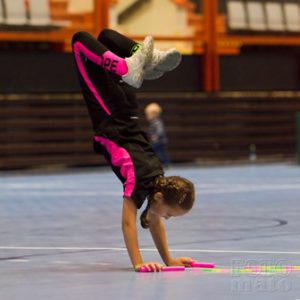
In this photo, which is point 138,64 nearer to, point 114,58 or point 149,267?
point 114,58

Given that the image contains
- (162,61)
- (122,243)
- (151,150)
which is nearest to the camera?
(162,61)

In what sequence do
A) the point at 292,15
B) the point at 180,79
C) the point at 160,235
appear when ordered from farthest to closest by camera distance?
the point at 292,15
the point at 180,79
the point at 160,235

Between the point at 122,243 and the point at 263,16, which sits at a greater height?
the point at 263,16

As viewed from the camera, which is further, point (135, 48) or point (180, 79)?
point (180, 79)

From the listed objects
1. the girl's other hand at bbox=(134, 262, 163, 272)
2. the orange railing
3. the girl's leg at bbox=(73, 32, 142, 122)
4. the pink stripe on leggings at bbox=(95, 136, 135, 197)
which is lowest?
the orange railing

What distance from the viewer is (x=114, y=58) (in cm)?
741

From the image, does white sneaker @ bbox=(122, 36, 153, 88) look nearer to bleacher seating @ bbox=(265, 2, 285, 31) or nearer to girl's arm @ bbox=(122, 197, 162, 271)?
girl's arm @ bbox=(122, 197, 162, 271)

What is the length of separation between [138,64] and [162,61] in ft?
1.11

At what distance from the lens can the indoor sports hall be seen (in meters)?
7.41

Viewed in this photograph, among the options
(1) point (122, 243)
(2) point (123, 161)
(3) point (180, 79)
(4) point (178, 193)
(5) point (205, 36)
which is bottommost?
(3) point (180, 79)

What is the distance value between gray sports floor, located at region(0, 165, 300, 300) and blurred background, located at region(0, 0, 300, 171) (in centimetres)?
521

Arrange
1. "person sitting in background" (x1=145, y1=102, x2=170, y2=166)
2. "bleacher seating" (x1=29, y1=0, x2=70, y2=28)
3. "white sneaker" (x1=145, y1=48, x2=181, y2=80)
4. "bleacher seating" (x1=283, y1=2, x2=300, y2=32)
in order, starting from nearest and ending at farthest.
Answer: "white sneaker" (x1=145, y1=48, x2=181, y2=80)
"person sitting in background" (x1=145, y1=102, x2=170, y2=166)
"bleacher seating" (x1=29, y1=0, x2=70, y2=28)
"bleacher seating" (x1=283, y1=2, x2=300, y2=32)

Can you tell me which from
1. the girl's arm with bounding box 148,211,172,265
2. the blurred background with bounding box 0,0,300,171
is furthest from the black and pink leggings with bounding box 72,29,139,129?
the blurred background with bounding box 0,0,300,171

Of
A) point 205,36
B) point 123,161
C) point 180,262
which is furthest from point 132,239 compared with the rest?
point 205,36
